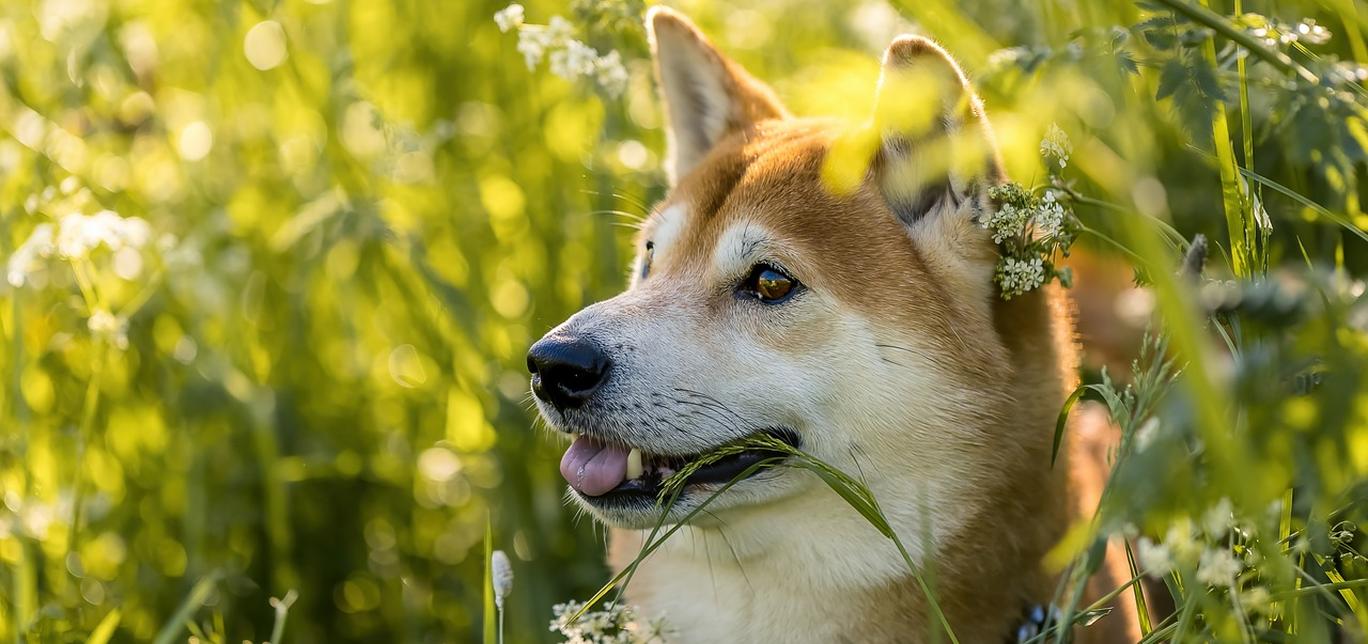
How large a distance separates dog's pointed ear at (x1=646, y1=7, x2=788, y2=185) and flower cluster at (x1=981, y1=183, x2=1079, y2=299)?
0.78 meters

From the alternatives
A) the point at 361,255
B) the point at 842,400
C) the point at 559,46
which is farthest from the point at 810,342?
the point at 361,255

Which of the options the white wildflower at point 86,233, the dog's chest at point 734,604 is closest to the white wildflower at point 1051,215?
the dog's chest at point 734,604

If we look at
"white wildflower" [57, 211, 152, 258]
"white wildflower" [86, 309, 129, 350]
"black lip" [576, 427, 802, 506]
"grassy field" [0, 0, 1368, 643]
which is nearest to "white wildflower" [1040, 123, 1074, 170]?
"grassy field" [0, 0, 1368, 643]

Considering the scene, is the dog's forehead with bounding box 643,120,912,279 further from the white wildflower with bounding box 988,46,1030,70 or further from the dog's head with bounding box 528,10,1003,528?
the white wildflower with bounding box 988,46,1030,70

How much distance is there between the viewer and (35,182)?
2686mm

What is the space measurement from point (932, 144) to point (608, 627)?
1010 mm

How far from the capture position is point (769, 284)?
2242mm

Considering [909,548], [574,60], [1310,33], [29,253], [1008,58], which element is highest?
[1310,33]

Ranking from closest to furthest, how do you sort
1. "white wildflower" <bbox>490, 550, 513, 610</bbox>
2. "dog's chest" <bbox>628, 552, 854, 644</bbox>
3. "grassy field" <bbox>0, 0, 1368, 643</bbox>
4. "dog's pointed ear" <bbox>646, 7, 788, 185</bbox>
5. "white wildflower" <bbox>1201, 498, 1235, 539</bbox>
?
"white wildflower" <bbox>1201, 498, 1235, 539</bbox> → "white wildflower" <bbox>490, 550, 513, 610</bbox> → "dog's chest" <bbox>628, 552, 854, 644</bbox> → "grassy field" <bbox>0, 0, 1368, 643</bbox> → "dog's pointed ear" <bbox>646, 7, 788, 185</bbox>

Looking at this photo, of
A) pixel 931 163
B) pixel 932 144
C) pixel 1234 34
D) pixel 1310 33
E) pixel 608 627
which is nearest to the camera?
pixel 1234 34

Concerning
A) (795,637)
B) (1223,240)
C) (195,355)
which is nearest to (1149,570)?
(795,637)

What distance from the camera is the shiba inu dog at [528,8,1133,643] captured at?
2115mm

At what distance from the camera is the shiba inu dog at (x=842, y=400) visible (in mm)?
2115

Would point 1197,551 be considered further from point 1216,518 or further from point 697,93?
point 697,93
